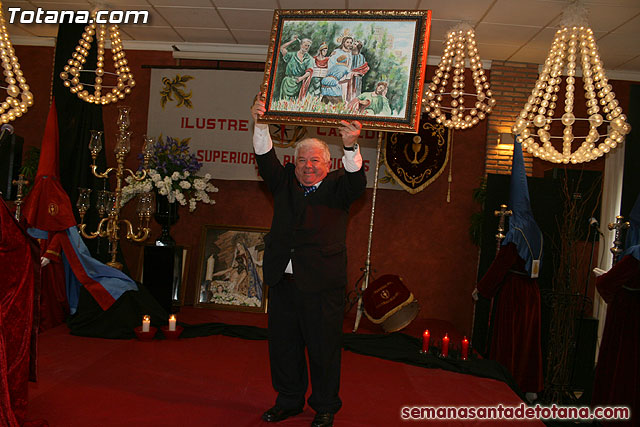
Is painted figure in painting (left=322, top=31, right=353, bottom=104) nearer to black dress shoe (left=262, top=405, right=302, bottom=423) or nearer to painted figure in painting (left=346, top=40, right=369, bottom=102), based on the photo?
painted figure in painting (left=346, top=40, right=369, bottom=102)

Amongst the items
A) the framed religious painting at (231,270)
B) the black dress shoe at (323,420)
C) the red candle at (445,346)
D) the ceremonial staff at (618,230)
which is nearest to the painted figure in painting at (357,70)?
the black dress shoe at (323,420)

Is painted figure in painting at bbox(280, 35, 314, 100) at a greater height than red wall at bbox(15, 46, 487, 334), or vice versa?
painted figure in painting at bbox(280, 35, 314, 100)

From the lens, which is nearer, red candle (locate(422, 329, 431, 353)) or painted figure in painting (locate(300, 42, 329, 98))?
painted figure in painting (locate(300, 42, 329, 98))

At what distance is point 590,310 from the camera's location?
6258 mm

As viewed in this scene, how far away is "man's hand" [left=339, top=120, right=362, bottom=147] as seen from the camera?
2.72m

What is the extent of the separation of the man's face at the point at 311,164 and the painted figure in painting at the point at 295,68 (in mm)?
319

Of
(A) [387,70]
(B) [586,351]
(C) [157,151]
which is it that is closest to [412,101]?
(A) [387,70]

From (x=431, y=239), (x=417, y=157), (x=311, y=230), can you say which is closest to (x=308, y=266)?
(x=311, y=230)

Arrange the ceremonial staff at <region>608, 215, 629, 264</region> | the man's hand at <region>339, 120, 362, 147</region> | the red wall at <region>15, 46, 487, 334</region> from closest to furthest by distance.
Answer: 1. the man's hand at <region>339, 120, 362, 147</region>
2. the ceremonial staff at <region>608, 215, 629, 264</region>
3. the red wall at <region>15, 46, 487, 334</region>

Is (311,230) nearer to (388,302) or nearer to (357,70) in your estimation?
(357,70)

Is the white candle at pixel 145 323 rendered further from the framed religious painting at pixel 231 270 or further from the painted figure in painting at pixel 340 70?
the painted figure in painting at pixel 340 70

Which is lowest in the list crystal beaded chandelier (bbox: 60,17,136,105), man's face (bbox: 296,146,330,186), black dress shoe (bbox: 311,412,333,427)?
Answer: black dress shoe (bbox: 311,412,333,427)

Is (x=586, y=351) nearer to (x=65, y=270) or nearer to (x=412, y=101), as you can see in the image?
(x=412, y=101)

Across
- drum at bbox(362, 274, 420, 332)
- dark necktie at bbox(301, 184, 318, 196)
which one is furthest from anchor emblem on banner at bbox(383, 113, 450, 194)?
dark necktie at bbox(301, 184, 318, 196)
